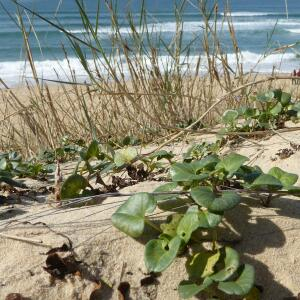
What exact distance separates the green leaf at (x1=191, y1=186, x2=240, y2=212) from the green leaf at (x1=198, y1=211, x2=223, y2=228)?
19 millimetres

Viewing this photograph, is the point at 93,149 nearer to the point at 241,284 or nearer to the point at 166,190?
the point at 166,190

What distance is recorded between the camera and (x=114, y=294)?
1326 millimetres

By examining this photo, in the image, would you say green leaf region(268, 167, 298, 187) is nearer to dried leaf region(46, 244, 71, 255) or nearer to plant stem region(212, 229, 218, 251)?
plant stem region(212, 229, 218, 251)

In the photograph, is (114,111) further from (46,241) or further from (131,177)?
(46,241)

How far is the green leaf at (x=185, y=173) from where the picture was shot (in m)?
1.41

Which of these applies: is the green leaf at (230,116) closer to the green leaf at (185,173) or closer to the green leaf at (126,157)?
the green leaf at (126,157)

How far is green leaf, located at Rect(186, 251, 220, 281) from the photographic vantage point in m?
1.29

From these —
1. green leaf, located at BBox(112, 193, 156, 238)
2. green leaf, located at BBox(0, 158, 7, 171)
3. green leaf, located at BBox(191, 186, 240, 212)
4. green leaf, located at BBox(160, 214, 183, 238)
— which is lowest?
green leaf, located at BBox(0, 158, 7, 171)

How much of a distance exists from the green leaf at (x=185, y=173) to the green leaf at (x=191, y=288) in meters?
0.26

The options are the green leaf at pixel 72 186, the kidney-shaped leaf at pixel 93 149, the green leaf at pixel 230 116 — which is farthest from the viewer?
the green leaf at pixel 230 116

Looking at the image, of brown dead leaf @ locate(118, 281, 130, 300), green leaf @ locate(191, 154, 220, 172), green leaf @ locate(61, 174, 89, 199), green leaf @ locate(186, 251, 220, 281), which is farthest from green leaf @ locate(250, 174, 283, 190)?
green leaf @ locate(61, 174, 89, 199)

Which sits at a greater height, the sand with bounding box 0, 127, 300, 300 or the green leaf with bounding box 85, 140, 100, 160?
the green leaf with bounding box 85, 140, 100, 160

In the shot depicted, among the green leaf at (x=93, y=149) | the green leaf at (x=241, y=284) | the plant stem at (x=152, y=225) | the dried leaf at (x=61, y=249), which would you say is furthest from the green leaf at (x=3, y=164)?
the green leaf at (x=241, y=284)

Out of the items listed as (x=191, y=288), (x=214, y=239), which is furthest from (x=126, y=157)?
(x=191, y=288)
